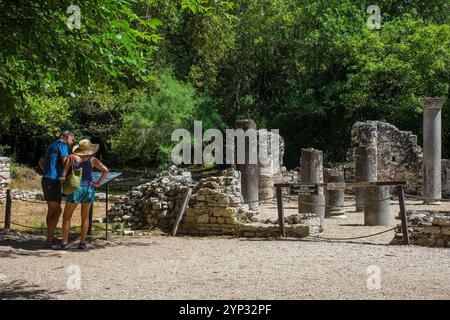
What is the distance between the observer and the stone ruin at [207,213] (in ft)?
39.5

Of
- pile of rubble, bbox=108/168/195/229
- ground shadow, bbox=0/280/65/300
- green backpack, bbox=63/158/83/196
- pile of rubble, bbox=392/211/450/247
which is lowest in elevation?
ground shadow, bbox=0/280/65/300

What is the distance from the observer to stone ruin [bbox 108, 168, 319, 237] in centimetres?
1205

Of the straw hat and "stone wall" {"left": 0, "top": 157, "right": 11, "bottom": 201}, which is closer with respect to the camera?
the straw hat

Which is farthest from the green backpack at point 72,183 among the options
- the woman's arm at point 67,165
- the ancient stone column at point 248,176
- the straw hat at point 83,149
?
the ancient stone column at point 248,176

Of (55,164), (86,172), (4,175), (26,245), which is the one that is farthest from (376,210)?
(4,175)

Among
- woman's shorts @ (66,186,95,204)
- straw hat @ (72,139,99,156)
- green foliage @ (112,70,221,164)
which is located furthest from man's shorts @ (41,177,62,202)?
green foliage @ (112,70,221,164)

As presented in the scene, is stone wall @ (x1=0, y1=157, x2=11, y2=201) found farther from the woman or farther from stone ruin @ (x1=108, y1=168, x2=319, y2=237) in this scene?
the woman

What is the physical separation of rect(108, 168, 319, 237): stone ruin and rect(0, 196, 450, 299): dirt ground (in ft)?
1.58

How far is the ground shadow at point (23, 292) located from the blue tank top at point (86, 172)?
103 inches

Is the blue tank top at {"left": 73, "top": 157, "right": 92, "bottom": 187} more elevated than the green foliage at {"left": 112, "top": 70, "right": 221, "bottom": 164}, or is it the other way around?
the green foliage at {"left": 112, "top": 70, "right": 221, "bottom": 164}

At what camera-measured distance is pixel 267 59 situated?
3322 cm

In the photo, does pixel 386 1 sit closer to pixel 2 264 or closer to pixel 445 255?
pixel 445 255
